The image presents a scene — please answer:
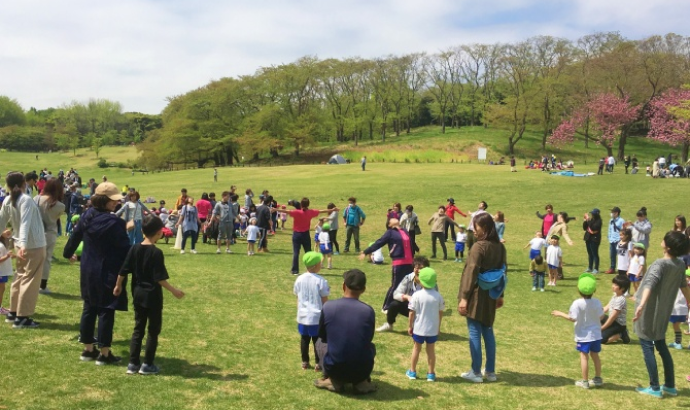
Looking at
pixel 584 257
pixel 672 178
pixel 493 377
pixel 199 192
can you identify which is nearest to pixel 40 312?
pixel 493 377

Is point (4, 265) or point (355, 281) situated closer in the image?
point (355, 281)

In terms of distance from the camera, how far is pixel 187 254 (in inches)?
626

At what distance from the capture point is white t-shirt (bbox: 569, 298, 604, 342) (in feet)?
21.4

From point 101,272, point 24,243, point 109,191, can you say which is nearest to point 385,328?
point 101,272

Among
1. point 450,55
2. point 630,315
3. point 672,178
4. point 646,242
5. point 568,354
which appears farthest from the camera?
point 450,55

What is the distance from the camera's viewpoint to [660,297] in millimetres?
6129

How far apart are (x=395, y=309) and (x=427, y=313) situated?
246 cm

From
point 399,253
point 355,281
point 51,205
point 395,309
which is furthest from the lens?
point 399,253

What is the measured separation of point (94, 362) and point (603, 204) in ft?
92.4

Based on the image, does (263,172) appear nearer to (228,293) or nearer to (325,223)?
(325,223)

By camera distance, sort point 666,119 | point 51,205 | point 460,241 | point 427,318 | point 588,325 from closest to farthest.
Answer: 1. point 427,318
2. point 588,325
3. point 51,205
4. point 460,241
5. point 666,119

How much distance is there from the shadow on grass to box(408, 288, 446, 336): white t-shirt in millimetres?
2226

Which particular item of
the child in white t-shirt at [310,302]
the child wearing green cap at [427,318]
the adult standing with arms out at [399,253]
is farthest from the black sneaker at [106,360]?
the adult standing with arms out at [399,253]

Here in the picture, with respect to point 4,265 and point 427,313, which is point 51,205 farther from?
point 427,313
